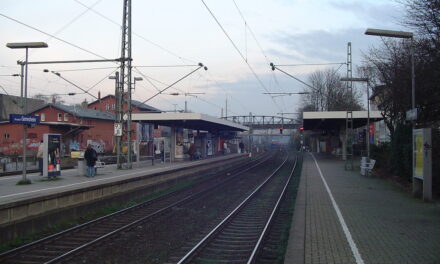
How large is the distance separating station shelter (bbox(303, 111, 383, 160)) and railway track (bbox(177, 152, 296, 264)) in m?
14.6

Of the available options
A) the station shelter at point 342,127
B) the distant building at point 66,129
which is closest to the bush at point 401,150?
the station shelter at point 342,127

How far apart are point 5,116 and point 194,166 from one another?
131 ft

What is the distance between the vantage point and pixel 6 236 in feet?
31.0

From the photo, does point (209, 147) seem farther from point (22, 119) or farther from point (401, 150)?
point (22, 119)

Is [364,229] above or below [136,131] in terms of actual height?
below

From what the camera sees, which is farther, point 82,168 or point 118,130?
point 118,130

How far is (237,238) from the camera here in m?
9.90

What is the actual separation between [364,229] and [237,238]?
279cm

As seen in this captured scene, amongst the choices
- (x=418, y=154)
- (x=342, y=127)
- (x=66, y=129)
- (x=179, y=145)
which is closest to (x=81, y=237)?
(x=418, y=154)

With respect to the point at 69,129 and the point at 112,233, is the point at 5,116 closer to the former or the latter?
the point at 69,129

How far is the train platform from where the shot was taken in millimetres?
7324

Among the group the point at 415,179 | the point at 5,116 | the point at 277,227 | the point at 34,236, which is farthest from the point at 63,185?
the point at 5,116

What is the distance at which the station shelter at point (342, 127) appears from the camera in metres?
34.1

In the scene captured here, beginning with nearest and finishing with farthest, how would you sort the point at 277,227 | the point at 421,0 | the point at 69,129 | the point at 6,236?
1. the point at 6,236
2. the point at 277,227
3. the point at 421,0
4. the point at 69,129
